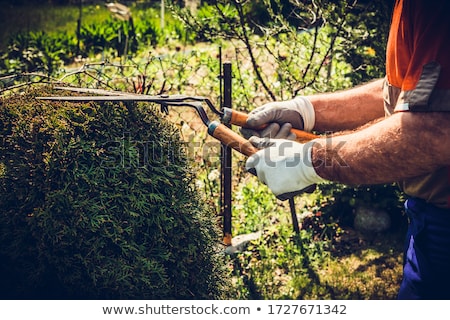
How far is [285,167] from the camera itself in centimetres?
238

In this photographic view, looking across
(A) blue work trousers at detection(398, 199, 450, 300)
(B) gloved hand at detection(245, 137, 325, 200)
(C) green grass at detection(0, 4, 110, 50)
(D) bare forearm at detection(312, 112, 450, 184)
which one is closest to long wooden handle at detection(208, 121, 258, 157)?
(B) gloved hand at detection(245, 137, 325, 200)

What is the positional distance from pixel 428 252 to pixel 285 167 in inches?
29.0

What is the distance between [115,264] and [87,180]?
1.21ft

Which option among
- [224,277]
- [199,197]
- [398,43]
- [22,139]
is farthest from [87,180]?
[398,43]

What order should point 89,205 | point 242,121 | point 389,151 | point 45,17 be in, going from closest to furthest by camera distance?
point 389,151
point 89,205
point 242,121
point 45,17

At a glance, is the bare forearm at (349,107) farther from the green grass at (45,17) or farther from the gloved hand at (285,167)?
the green grass at (45,17)

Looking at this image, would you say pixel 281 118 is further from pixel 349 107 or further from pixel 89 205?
pixel 89 205

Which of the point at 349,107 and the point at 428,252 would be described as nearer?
the point at 428,252

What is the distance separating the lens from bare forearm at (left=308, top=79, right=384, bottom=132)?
2.83 metres

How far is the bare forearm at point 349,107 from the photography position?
9.29ft

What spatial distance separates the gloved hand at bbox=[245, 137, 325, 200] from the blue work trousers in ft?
1.62

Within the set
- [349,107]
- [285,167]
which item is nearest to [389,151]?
[285,167]

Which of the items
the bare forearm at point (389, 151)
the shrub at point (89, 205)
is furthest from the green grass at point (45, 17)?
the bare forearm at point (389, 151)

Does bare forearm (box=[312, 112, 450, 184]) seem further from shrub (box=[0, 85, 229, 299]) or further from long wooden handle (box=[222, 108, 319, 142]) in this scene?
shrub (box=[0, 85, 229, 299])
